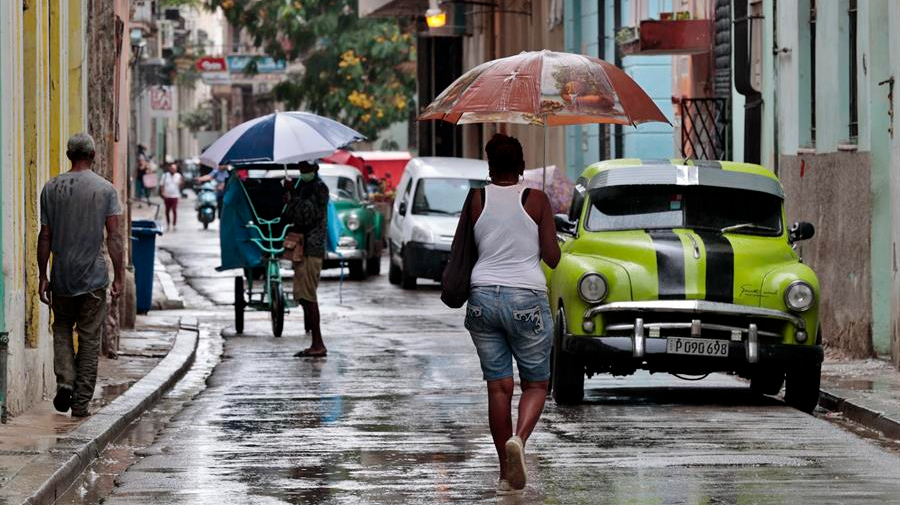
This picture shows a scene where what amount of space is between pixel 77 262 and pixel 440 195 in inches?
673

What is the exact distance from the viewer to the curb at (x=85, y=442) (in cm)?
959

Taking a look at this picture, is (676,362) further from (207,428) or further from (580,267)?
(207,428)

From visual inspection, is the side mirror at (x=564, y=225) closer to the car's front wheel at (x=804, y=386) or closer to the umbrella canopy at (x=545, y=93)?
the umbrella canopy at (x=545, y=93)

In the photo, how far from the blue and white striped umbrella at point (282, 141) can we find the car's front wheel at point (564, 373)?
6.75m

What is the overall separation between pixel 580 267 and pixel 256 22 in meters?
43.9

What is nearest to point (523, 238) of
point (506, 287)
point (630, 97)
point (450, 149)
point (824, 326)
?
point (506, 287)

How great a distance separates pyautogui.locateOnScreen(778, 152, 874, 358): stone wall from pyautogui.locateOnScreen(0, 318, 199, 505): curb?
583 centimetres

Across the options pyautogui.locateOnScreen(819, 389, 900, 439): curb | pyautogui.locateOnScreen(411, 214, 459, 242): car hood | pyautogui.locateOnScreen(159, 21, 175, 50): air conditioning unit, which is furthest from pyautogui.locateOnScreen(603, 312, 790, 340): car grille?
pyautogui.locateOnScreen(159, 21, 175, 50): air conditioning unit

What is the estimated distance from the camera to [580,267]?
13750 millimetres

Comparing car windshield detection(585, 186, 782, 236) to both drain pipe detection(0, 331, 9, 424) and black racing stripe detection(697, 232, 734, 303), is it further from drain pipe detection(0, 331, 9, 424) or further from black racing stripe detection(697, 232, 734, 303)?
drain pipe detection(0, 331, 9, 424)

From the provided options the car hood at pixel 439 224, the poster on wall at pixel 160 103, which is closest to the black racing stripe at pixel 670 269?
the car hood at pixel 439 224

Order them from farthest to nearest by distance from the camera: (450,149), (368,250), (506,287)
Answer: (450,149), (368,250), (506,287)

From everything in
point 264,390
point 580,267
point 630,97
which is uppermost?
point 630,97

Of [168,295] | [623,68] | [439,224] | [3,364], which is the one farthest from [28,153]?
[623,68]
